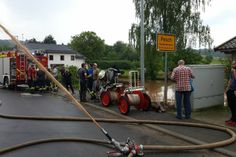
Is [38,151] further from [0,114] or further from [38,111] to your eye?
[38,111]

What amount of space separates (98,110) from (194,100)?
3.42 metres

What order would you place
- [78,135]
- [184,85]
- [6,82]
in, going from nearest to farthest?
1. [78,135]
2. [184,85]
3. [6,82]

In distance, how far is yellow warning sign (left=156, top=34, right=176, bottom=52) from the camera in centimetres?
1273

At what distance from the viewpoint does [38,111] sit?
503 inches

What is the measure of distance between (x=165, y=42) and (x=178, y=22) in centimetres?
935

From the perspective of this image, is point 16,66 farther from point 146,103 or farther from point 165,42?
point 146,103

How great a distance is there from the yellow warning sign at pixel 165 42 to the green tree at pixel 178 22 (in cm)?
A: 845

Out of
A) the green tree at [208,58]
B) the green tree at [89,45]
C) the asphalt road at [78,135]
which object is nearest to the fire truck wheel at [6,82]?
the asphalt road at [78,135]

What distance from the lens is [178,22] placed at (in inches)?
861

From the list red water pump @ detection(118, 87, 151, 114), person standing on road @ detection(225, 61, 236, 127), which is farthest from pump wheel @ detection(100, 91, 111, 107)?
person standing on road @ detection(225, 61, 236, 127)

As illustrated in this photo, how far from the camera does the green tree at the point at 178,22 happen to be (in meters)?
21.9

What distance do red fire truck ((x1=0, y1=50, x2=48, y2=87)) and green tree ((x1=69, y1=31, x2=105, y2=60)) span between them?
7484cm

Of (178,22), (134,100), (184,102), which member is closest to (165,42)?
(134,100)

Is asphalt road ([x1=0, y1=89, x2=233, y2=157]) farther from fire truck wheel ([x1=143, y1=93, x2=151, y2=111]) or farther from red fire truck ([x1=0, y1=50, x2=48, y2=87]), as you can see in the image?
red fire truck ([x1=0, y1=50, x2=48, y2=87])
